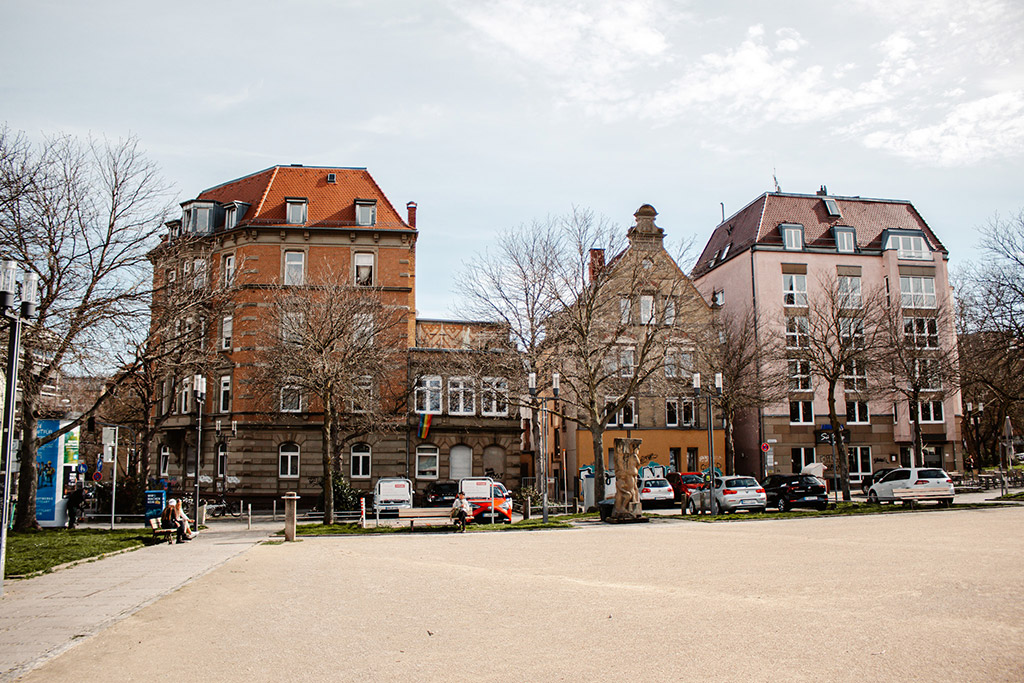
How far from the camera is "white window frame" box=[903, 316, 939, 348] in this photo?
42781 mm

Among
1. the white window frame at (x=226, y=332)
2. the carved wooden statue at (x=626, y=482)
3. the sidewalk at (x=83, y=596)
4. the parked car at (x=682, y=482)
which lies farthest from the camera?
the white window frame at (x=226, y=332)

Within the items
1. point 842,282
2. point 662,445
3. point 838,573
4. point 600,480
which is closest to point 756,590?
point 838,573

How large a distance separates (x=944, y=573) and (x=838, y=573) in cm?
153

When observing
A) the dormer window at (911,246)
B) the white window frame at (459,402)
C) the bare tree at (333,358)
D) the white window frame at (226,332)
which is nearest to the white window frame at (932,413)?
the dormer window at (911,246)

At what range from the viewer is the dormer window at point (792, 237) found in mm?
53750

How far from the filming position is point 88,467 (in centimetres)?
6594

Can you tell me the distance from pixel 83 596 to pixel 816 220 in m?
53.6

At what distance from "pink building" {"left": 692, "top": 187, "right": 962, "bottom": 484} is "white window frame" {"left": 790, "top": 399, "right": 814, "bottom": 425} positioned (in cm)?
7

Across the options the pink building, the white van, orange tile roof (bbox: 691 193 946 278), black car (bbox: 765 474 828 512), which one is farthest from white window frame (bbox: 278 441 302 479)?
orange tile roof (bbox: 691 193 946 278)

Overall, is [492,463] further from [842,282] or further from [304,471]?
[842,282]

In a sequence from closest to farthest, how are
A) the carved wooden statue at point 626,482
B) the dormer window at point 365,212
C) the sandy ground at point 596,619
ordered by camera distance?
the sandy ground at point 596,619 < the carved wooden statue at point 626,482 < the dormer window at point 365,212

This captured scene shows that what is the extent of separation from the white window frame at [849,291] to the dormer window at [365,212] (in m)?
25.9

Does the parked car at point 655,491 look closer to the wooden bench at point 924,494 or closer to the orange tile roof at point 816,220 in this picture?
the wooden bench at point 924,494

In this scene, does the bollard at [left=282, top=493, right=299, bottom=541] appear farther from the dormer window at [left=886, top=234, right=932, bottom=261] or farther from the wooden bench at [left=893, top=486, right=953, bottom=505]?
the dormer window at [left=886, top=234, right=932, bottom=261]
